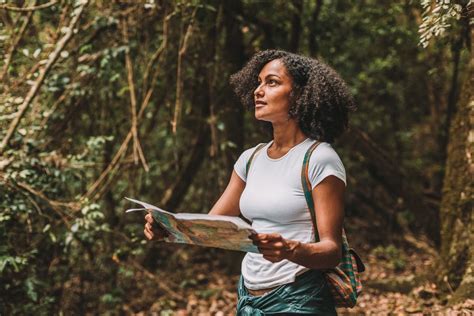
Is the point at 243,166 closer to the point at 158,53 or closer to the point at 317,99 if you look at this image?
the point at 317,99

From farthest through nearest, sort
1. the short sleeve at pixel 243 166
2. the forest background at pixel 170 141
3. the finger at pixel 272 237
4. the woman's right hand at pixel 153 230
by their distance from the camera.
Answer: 1. the forest background at pixel 170 141
2. the short sleeve at pixel 243 166
3. the woman's right hand at pixel 153 230
4. the finger at pixel 272 237

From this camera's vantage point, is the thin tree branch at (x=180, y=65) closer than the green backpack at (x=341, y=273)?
No

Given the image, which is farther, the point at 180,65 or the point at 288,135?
the point at 180,65

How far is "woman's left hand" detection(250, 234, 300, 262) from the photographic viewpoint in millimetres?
2129

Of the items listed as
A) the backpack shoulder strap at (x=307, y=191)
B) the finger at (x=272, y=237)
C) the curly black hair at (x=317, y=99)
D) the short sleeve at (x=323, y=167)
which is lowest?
the finger at (x=272, y=237)

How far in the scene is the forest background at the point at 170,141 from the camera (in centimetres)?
474

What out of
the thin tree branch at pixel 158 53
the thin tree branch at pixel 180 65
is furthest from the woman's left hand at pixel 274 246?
the thin tree branch at pixel 158 53

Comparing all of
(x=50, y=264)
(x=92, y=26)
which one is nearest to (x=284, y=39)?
(x=92, y=26)

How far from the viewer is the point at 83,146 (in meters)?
5.74

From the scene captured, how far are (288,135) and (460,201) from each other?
2418 millimetres

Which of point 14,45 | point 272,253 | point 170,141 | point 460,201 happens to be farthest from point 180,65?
point 272,253

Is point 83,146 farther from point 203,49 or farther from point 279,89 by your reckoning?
point 279,89

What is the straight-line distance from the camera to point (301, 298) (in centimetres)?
244

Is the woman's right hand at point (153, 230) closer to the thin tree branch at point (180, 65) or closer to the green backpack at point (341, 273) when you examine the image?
the green backpack at point (341, 273)
